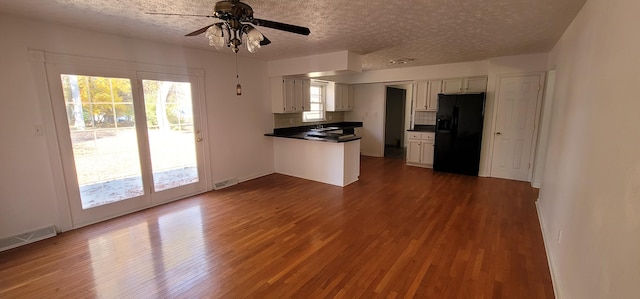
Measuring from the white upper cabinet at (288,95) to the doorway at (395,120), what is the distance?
136 inches

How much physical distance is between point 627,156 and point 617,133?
0.20 metres

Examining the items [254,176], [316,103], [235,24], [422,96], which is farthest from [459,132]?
[235,24]

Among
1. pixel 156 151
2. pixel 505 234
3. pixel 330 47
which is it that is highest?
pixel 330 47

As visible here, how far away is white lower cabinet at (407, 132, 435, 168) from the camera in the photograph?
6.13m

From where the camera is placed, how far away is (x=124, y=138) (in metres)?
3.52

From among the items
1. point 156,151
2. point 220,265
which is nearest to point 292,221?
point 220,265

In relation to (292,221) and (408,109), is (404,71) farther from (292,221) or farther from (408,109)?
(292,221)

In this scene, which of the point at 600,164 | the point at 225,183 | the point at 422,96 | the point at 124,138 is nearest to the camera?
the point at 600,164

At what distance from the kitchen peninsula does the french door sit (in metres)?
1.69

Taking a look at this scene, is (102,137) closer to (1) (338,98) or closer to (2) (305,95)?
(2) (305,95)

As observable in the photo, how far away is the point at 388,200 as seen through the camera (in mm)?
4035

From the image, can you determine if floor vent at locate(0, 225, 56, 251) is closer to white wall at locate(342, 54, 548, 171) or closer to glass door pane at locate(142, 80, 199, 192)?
glass door pane at locate(142, 80, 199, 192)

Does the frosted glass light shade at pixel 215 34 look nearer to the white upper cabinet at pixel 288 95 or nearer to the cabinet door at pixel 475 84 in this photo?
the white upper cabinet at pixel 288 95

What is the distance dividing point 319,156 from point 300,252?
256cm
